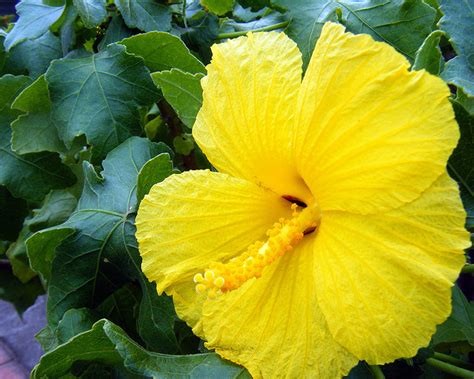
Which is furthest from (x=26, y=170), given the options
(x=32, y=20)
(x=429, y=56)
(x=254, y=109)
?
(x=429, y=56)

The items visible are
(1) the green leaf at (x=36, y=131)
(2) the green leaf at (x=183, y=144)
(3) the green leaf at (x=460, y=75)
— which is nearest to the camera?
(3) the green leaf at (x=460, y=75)

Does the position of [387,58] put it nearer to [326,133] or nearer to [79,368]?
[326,133]

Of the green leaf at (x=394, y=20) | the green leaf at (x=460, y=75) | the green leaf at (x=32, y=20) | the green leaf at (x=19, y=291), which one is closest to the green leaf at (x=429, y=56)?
the green leaf at (x=460, y=75)

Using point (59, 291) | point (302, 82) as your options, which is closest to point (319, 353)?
point (302, 82)

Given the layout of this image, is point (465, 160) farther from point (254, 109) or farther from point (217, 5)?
point (217, 5)

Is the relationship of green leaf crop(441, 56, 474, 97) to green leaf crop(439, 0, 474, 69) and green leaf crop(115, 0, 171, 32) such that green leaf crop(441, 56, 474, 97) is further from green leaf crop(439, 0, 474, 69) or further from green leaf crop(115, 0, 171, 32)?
green leaf crop(115, 0, 171, 32)

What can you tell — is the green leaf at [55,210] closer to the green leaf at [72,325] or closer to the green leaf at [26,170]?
the green leaf at [26,170]

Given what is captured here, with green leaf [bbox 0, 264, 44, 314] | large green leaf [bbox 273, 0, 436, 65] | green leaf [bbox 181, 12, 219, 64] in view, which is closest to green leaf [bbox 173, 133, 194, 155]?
green leaf [bbox 181, 12, 219, 64]
